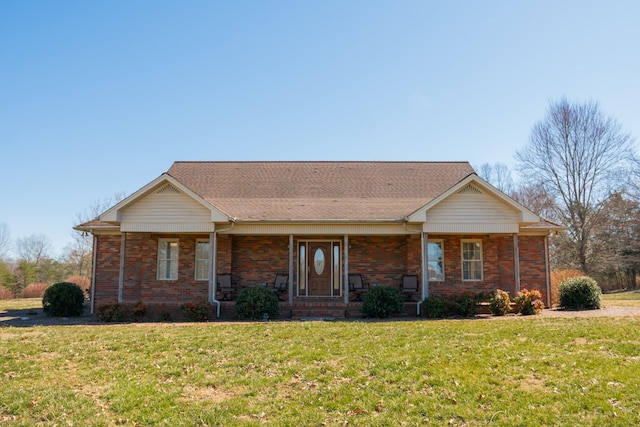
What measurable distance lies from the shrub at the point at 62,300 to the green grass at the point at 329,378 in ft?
17.5

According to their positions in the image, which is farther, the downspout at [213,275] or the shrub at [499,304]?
the downspout at [213,275]

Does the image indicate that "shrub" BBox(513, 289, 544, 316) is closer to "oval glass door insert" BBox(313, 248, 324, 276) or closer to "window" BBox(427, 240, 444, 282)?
"window" BBox(427, 240, 444, 282)

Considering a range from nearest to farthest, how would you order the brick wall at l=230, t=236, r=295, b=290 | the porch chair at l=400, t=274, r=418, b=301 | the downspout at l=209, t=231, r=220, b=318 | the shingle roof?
the downspout at l=209, t=231, r=220, b=318, the porch chair at l=400, t=274, r=418, b=301, the shingle roof, the brick wall at l=230, t=236, r=295, b=290

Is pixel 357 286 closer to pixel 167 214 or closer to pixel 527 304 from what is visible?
pixel 527 304

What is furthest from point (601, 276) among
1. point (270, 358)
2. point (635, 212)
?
point (270, 358)

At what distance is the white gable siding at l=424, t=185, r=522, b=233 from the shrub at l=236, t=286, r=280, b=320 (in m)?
5.55

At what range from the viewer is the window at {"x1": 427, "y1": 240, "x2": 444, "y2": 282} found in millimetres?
17125

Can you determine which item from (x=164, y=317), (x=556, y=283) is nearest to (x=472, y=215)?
(x=556, y=283)

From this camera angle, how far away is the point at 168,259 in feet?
57.3

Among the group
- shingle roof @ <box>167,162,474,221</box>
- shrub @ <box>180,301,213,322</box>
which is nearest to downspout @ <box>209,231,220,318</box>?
shrub @ <box>180,301,213,322</box>

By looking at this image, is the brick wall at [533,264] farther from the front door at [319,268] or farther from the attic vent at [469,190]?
the front door at [319,268]

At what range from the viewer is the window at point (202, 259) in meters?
17.3

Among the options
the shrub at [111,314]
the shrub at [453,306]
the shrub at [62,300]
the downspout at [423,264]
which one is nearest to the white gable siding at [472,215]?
the downspout at [423,264]

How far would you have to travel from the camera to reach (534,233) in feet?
56.7
